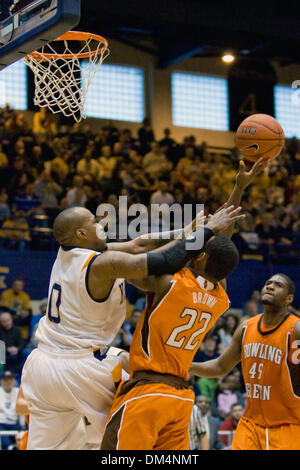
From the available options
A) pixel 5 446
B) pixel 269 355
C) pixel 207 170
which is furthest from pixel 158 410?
pixel 207 170

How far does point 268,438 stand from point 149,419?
1424 millimetres

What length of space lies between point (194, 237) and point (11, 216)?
8122mm

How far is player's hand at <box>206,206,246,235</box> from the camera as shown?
178 inches

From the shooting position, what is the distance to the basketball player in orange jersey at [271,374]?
5.53 meters

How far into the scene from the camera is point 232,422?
32.2 ft

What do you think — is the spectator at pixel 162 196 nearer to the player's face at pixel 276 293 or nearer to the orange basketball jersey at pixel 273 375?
the player's face at pixel 276 293

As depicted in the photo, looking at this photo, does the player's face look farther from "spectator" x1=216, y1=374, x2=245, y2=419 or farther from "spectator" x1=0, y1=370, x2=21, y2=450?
"spectator" x1=216, y1=374, x2=245, y2=419

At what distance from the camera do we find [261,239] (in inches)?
578

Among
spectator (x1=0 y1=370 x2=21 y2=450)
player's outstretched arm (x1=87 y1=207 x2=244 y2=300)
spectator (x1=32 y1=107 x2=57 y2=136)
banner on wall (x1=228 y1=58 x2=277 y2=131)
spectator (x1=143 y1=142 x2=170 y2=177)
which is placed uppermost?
banner on wall (x1=228 y1=58 x2=277 y2=131)

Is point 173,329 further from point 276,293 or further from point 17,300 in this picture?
point 17,300

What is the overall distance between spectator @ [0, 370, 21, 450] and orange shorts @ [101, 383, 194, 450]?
200 inches

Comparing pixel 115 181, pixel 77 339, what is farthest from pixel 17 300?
pixel 77 339

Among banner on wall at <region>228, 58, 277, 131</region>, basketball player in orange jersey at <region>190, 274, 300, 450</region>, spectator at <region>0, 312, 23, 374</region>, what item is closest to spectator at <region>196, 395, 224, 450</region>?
spectator at <region>0, 312, 23, 374</region>

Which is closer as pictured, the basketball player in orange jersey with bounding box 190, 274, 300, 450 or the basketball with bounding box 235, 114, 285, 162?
the basketball with bounding box 235, 114, 285, 162
